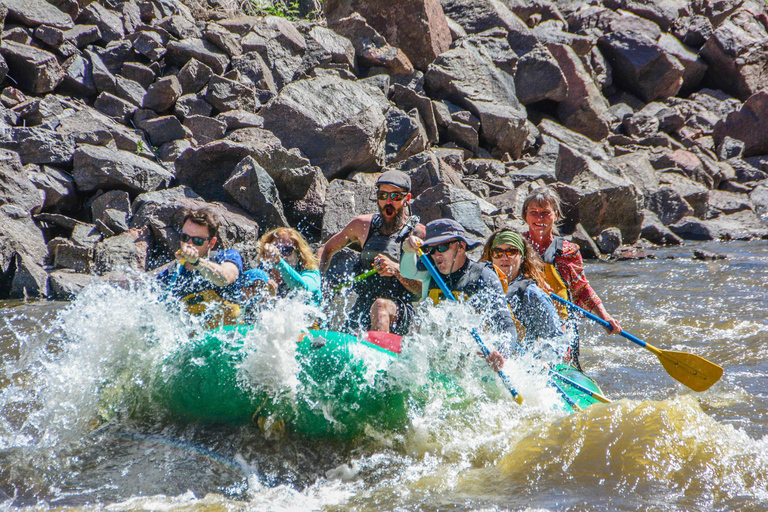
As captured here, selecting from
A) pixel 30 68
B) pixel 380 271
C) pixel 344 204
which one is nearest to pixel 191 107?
pixel 30 68

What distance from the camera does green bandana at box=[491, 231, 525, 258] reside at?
418 cm

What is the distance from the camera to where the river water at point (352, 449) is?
3.12m

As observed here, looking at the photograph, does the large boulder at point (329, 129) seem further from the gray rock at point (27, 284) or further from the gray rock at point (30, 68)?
the gray rock at point (27, 284)

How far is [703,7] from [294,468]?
25101mm

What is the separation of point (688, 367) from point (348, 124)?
7.58 m

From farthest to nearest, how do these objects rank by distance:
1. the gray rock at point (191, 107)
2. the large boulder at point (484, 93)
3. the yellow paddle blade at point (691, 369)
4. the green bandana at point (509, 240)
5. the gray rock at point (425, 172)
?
the large boulder at point (484, 93) → the gray rock at point (191, 107) → the gray rock at point (425, 172) → the yellow paddle blade at point (691, 369) → the green bandana at point (509, 240)

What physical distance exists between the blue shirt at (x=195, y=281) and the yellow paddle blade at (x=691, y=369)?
122 inches

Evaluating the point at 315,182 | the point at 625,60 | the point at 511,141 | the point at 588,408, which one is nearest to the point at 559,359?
the point at 588,408

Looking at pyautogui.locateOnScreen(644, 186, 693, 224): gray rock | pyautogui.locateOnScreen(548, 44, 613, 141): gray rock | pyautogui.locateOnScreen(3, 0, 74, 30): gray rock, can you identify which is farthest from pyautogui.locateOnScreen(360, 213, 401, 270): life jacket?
pyautogui.locateOnScreen(548, 44, 613, 141): gray rock

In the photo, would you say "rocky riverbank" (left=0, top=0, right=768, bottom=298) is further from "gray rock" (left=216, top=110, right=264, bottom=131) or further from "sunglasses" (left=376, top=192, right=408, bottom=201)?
"sunglasses" (left=376, top=192, right=408, bottom=201)

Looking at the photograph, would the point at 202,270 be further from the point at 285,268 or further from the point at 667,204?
the point at 667,204

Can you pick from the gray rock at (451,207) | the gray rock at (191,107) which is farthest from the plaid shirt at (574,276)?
the gray rock at (191,107)

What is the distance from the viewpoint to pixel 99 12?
13.2 meters

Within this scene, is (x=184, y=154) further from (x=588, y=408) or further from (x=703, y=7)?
(x=703, y=7)
